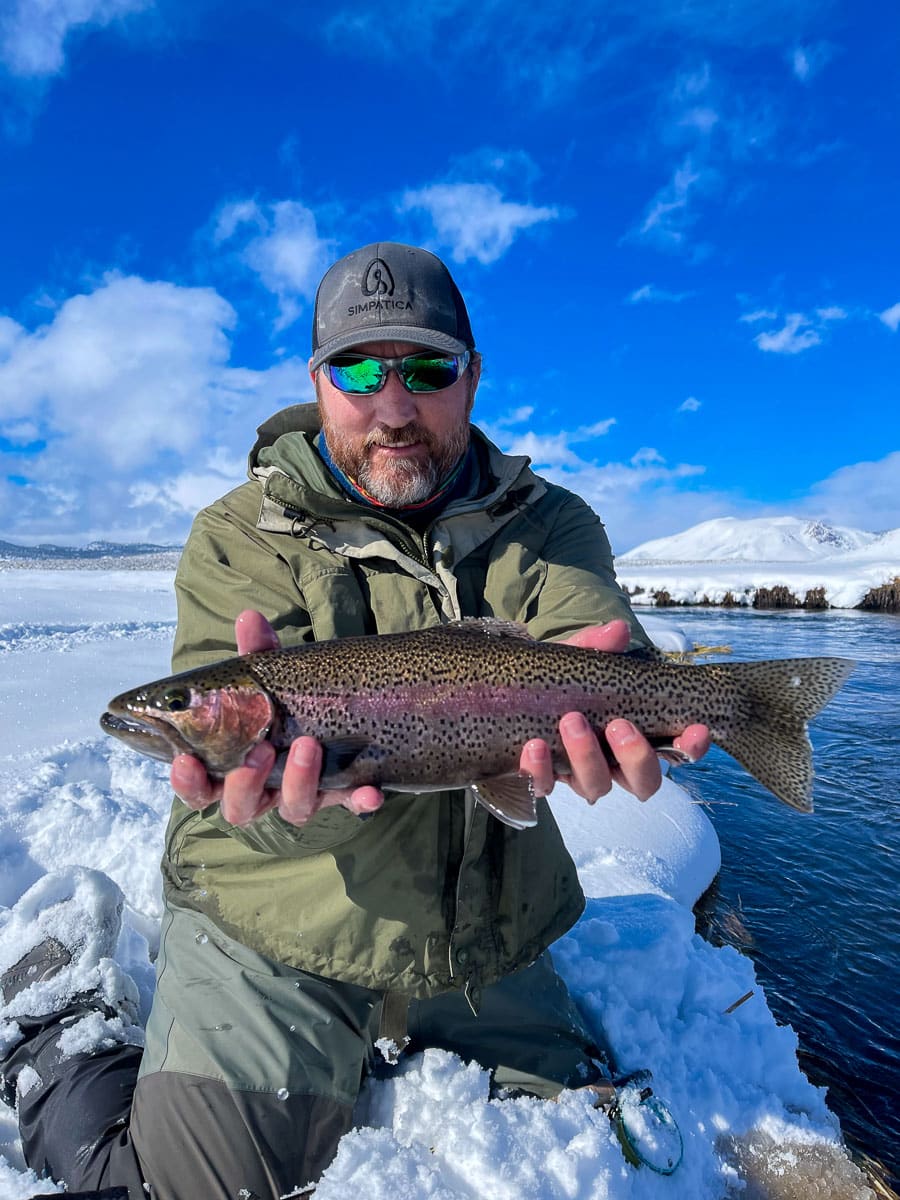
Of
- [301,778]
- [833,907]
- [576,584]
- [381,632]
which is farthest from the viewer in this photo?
[833,907]

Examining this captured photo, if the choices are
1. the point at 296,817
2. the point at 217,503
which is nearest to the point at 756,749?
the point at 296,817

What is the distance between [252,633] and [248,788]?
630 mm

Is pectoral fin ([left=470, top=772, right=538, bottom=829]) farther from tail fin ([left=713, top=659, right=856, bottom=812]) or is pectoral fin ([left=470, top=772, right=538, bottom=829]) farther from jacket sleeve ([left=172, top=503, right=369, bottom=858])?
jacket sleeve ([left=172, top=503, right=369, bottom=858])

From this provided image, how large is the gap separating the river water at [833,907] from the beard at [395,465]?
425cm

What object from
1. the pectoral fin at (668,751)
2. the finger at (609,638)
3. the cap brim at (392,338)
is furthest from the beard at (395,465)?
the pectoral fin at (668,751)

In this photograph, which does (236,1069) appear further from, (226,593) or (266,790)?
(226,593)

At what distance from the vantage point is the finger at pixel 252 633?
2.79 meters

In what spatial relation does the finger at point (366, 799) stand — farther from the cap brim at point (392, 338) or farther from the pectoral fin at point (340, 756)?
the cap brim at point (392, 338)

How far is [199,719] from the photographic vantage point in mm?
2631

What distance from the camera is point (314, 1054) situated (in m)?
2.93

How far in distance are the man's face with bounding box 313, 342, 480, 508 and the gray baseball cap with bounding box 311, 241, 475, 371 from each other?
9cm

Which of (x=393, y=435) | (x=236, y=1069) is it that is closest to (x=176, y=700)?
(x=236, y=1069)

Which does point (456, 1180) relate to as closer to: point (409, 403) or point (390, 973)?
point (390, 973)

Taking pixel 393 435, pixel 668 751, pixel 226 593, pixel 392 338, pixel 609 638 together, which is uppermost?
pixel 392 338
